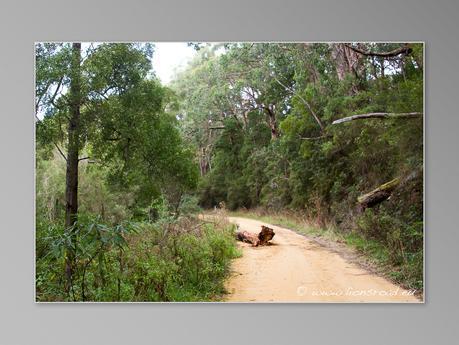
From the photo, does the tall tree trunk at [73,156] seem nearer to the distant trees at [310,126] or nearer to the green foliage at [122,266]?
the green foliage at [122,266]

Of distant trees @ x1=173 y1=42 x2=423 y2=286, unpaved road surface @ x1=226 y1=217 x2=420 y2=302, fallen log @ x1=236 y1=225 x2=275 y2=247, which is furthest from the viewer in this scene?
fallen log @ x1=236 y1=225 x2=275 y2=247

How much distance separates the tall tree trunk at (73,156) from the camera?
14.6ft

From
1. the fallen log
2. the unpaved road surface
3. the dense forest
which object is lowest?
the unpaved road surface

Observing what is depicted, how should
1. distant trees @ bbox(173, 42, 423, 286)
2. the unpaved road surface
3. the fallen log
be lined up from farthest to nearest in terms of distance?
1. the fallen log
2. distant trees @ bbox(173, 42, 423, 286)
3. the unpaved road surface

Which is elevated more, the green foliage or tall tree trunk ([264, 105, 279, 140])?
tall tree trunk ([264, 105, 279, 140])

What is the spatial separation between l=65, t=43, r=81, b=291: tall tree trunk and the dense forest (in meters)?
0.01

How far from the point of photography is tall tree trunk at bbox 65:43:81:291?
446cm

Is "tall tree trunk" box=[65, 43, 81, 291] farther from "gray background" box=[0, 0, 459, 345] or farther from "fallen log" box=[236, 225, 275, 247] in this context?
"fallen log" box=[236, 225, 275, 247]

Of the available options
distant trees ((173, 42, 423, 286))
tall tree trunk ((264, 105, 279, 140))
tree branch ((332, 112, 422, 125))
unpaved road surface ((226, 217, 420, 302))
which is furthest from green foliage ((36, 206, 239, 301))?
tree branch ((332, 112, 422, 125))

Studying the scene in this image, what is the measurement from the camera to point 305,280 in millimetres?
4406
